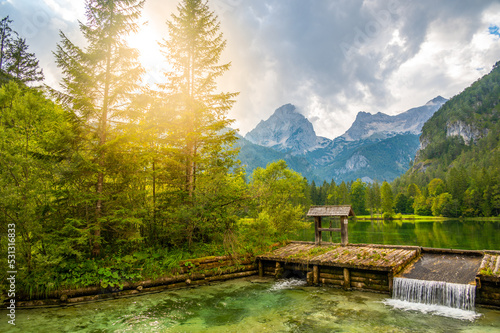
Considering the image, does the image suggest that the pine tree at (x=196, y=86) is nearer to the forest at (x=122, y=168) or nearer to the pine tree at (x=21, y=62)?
the forest at (x=122, y=168)

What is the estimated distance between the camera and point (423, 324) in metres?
9.46

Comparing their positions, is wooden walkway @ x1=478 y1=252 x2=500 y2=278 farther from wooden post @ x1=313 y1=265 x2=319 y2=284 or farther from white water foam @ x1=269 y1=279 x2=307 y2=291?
white water foam @ x1=269 y1=279 x2=307 y2=291

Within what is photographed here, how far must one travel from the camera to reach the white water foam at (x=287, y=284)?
1456cm

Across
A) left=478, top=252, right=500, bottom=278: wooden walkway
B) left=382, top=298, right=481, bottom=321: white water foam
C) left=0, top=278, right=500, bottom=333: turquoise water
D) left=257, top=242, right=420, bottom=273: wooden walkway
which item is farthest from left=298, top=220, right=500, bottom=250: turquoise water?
left=0, top=278, right=500, bottom=333: turquoise water

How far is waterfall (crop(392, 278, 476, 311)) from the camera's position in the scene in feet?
35.1

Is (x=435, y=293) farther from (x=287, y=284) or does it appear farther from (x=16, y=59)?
(x=16, y=59)

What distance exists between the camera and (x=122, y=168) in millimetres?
13609

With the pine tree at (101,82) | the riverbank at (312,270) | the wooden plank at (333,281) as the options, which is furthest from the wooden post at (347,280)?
the pine tree at (101,82)

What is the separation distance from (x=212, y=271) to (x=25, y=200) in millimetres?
9468

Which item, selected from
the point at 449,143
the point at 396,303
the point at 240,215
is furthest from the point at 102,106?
the point at 449,143

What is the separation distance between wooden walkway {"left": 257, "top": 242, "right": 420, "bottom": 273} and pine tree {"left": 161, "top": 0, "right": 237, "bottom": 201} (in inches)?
297

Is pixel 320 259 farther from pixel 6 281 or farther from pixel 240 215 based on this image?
pixel 6 281

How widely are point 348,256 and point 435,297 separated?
4.61 metres

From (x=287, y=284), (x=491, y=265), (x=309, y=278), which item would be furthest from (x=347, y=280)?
(x=491, y=265)
